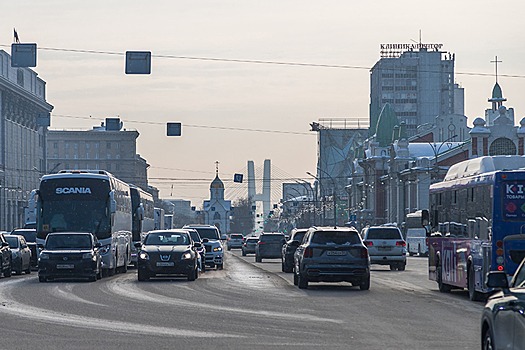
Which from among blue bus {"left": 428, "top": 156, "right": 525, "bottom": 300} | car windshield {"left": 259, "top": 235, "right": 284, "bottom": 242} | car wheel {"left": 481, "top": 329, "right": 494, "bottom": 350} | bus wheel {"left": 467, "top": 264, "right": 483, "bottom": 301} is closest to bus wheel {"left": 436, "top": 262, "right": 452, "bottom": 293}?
blue bus {"left": 428, "top": 156, "right": 525, "bottom": 300}

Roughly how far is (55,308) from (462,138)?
131 meters

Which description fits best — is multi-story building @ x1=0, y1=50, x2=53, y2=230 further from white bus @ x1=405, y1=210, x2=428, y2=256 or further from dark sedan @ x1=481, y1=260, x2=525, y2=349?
dark sedan @ x1=481, y1=260, x2=525, y2=349

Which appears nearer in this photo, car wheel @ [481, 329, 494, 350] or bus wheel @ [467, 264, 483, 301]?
car wheel @ [481, 329, 494, 350]

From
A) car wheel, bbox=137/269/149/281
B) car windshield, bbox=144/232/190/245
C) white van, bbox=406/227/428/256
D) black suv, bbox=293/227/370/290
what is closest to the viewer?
black suv, bbox=293/227/370/290

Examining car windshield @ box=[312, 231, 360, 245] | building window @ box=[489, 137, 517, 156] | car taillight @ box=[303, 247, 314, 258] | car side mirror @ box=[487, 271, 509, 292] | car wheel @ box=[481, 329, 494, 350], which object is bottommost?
car wheel @ box=[481, 329, 494, 350]

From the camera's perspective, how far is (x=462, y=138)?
495 ft

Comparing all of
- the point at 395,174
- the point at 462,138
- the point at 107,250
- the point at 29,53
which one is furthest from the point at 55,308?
the point at 462,138

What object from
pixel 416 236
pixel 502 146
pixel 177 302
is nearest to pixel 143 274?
pixel 177 302

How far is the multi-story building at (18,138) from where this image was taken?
146 m

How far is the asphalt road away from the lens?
16547 mm

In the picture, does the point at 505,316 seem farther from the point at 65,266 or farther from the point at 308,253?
the point at 65,266

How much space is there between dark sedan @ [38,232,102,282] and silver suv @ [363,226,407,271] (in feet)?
49.0

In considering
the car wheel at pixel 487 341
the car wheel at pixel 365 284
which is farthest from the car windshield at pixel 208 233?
the car wheel at pixel 487 341

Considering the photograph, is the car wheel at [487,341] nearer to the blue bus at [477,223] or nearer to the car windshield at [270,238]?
the blue bus at [477,223]
